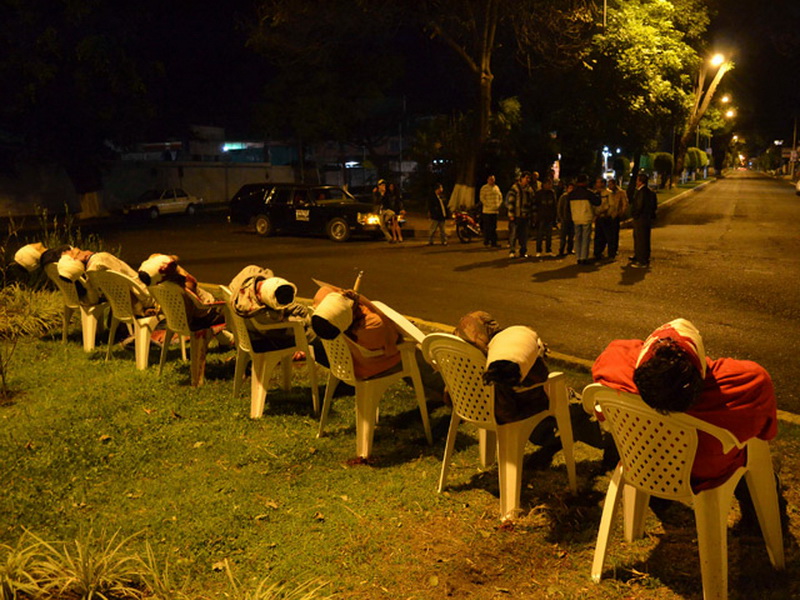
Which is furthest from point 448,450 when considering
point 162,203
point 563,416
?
point 162,203

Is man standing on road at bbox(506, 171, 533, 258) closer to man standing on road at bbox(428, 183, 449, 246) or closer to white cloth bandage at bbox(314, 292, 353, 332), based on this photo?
man standing on road at bbox(428, 183, 449, 246)

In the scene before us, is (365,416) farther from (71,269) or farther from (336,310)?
(71,269)

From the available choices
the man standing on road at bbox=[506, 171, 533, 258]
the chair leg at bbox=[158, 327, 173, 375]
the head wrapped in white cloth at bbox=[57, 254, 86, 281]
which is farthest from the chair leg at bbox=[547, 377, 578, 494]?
the man standing on road at bbox=[506, 171, 533, 258]

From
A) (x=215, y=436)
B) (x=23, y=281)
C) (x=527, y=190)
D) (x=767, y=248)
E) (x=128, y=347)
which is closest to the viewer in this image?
(x=215, y=436)

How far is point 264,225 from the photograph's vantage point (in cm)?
2273

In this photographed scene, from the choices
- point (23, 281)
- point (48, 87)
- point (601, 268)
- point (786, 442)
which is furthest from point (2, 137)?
point (786, 442)

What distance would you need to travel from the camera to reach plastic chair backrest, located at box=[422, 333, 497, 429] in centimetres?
451

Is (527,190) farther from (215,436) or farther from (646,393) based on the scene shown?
(646,393)

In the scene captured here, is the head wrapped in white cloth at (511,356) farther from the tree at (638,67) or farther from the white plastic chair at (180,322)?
the tree at (638,67)

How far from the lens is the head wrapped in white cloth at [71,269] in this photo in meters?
8.20

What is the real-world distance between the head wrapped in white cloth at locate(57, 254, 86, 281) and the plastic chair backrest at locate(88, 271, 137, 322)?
0.33 m

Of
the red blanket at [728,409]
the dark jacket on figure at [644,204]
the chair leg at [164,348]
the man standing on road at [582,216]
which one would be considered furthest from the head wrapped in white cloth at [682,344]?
the man standing on road at [582,216]

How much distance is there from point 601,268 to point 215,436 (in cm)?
1000

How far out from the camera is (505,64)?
30.1 metres
